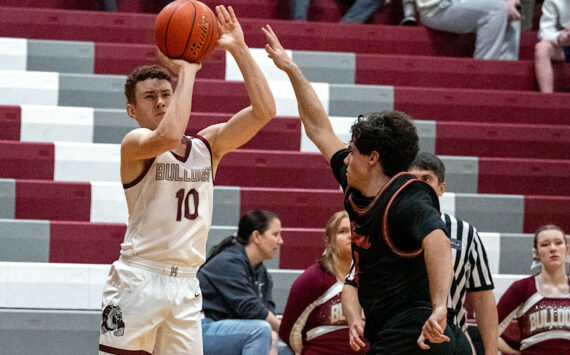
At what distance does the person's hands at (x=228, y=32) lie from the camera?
3049 mm

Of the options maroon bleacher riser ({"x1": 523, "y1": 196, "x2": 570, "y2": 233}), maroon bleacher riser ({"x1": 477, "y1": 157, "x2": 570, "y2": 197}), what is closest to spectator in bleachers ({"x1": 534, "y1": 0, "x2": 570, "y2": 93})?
maroon bleacher riser ({"x1": 477, "y1": 157, "x2": 570, "y2": 197})

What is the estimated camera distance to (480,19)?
21.6 ft

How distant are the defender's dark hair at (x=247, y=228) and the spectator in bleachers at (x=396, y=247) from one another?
1.89 meters

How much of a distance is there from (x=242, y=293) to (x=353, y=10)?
329 cm

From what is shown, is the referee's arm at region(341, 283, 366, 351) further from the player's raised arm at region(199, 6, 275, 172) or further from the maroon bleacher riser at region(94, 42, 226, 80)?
the maroon bleacher riser at region(94, 42, 226, 80)

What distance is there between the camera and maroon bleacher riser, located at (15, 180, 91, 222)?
17.1 feet

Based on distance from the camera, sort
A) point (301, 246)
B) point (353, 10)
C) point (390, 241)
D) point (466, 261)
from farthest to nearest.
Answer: point (353, 10) < point (301, 246) < point (466, 261) < point (390, 241)

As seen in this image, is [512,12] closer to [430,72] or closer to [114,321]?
[430,72]

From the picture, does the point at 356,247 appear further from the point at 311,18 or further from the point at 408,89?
the point at 311,18

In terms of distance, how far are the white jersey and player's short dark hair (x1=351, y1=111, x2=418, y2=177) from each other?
27.1 inches

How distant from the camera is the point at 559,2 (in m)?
6.62

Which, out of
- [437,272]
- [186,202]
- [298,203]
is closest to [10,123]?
[298,203]

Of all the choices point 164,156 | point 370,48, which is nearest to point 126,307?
point 164,156

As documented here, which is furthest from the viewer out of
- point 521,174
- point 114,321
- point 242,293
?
point 521,174
